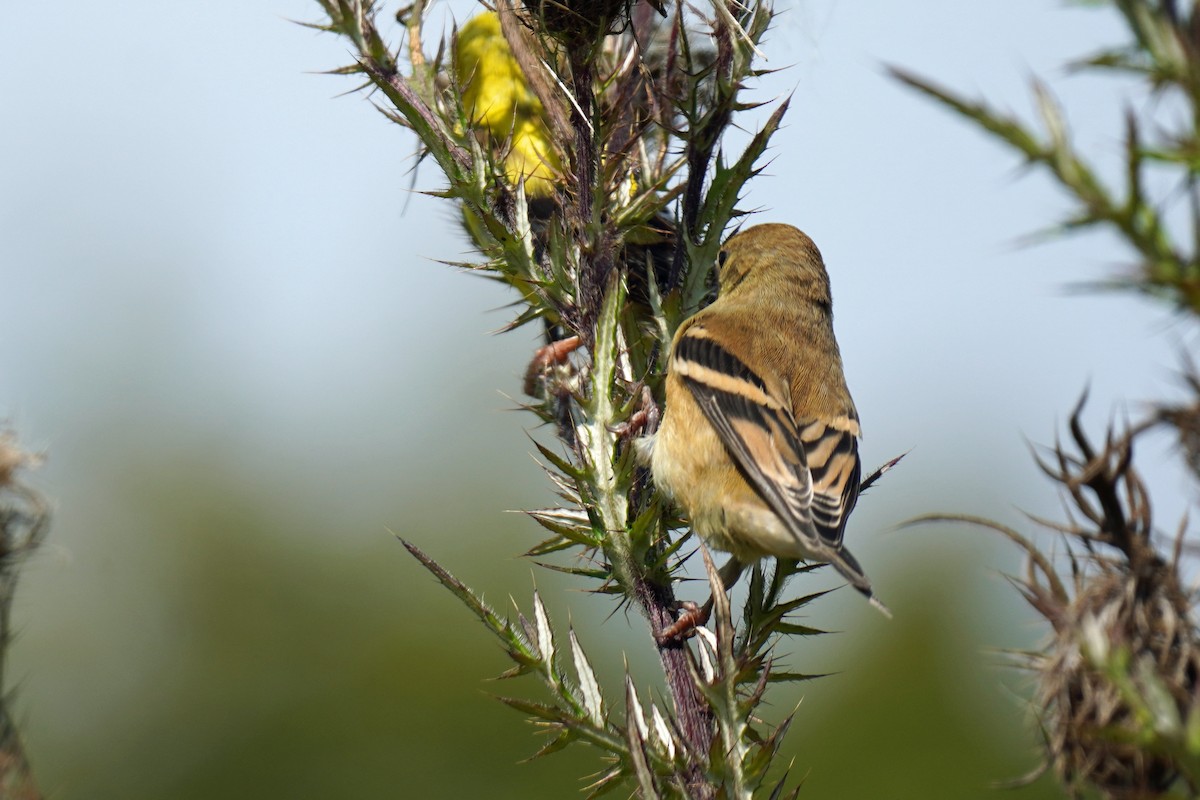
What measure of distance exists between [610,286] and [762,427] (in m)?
1.22

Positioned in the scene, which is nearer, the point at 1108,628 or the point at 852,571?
the point at 1108,628

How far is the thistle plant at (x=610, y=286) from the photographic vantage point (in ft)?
10.2

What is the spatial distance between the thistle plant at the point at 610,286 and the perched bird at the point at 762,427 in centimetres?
18

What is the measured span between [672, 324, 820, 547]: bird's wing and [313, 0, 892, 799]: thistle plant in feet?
0.99

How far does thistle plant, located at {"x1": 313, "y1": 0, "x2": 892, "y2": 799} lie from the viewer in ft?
10.2

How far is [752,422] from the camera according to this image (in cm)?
432

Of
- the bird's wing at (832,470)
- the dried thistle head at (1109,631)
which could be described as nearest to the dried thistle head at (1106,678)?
the dried thistle head at (1109,631)

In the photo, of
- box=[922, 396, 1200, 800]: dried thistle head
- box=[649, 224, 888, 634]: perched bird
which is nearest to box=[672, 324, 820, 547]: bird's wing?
box=[649, 224, 888, 634]: perched bird

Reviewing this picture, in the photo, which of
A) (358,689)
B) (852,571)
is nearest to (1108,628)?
(852,571)

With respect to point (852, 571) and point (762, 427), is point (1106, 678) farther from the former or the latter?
point (762, 427)

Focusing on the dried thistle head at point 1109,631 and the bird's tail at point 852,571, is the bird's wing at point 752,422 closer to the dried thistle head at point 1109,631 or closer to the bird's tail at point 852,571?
the bird's tail at point 852,571

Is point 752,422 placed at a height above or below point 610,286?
below

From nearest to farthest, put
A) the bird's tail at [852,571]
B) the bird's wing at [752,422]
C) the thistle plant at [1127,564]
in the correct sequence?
1. the thistle plant at [1127,564]
2. the bird's tail at [852,571]
3. the bird's wing at [752,422]

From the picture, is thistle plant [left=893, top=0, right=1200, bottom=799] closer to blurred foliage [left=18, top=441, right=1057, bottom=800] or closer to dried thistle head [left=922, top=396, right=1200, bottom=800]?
dried thistle head [left=922, top=396, right=1200, bottom=800]
